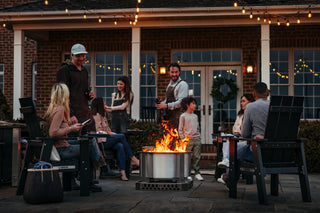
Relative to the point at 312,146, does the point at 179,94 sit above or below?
above

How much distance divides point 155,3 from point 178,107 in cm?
509

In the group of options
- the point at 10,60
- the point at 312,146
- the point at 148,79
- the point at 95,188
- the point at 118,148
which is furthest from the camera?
the point at 10,60

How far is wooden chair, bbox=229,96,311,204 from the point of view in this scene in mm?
5586

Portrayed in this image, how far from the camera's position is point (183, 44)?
13172mm

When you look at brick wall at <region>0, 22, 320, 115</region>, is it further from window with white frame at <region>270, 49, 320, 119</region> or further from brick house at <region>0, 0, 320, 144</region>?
window with white frame at <region>270, 49, 320, 119</region>

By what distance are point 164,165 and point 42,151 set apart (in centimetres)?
165

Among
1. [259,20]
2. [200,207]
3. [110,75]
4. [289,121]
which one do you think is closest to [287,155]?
[289,121]

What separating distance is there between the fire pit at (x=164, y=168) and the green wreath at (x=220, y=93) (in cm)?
649

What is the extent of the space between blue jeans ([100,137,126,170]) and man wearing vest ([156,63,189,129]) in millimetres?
931

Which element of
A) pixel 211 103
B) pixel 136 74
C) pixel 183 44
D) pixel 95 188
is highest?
pixel 183 44

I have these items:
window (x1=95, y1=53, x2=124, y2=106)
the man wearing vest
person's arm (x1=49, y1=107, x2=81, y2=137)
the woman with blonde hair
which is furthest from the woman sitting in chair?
window (x1=95, y1=53, x2=124, y2=106)

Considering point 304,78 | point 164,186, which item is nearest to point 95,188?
point 164,186

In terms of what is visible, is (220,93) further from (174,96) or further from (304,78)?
(174,96)

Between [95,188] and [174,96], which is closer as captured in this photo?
[95,188]
